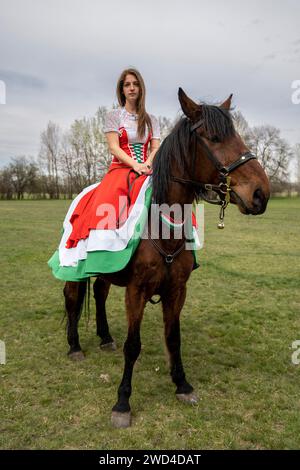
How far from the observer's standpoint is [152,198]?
3.25 metres

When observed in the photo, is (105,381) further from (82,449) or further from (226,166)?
(226,166)

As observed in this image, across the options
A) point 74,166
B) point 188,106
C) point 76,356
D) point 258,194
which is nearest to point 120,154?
point 188,106

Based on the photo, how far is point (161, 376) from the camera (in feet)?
13.6

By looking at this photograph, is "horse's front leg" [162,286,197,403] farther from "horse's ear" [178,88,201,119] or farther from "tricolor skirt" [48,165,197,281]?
"horse's ear" [178,88,201,119]

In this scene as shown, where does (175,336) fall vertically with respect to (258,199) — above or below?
below

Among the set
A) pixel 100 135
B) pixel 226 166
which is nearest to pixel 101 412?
pixel 226 166

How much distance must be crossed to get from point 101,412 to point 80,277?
51.4 inches

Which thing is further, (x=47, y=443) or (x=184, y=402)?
(x=184, y=402)

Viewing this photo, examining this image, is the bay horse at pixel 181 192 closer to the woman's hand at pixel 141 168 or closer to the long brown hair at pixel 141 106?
the woman's hand at pixel 141 168

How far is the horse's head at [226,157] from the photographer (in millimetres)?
2717

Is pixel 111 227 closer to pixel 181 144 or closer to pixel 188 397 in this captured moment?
pixel 181 144

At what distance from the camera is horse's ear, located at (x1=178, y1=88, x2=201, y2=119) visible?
283 cm

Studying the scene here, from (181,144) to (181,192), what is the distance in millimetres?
414

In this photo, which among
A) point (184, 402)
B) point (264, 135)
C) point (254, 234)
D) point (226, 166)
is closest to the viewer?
point (226, 166)
